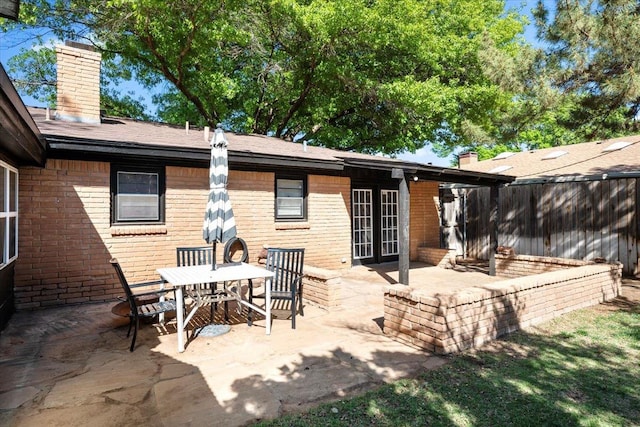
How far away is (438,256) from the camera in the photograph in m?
11.2

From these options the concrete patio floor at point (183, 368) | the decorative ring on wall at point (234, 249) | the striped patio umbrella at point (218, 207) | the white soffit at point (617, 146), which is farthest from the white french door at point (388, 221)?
the white soffit at point (617, 146)

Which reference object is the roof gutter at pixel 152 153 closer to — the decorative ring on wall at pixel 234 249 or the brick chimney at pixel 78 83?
the brick chimney at pixel 78 83

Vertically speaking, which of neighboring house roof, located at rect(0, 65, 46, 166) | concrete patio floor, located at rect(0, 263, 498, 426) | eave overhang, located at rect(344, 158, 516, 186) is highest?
eave overhang, located at rect(344, 158, 516, 186)

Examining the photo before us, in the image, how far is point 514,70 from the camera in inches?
353

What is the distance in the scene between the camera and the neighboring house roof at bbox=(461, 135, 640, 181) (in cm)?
1103

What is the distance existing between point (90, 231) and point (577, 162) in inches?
606

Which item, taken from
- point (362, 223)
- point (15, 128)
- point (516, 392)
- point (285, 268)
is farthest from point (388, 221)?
point (15, 128)

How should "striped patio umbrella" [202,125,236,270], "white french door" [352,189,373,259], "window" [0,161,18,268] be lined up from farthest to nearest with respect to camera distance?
"white french door" [352,189,373,259] < "striped patio umbrella" [202,125,236,270] < "window" [0,161,18,268]

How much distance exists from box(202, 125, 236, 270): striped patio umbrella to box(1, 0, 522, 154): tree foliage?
703cm

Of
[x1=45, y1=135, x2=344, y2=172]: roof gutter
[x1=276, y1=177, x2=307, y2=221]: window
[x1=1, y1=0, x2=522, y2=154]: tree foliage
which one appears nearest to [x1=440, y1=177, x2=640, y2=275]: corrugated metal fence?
[x1=1, y1=0, x2=522, y2=154]: tree foliage

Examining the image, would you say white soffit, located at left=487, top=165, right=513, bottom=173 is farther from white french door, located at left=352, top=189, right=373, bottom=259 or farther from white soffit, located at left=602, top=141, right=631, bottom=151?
white french door, located at left=352, top=189, right=373, bottom=259

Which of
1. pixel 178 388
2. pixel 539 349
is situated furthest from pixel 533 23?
pixel 178 388

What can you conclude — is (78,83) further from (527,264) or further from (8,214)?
(527,264)

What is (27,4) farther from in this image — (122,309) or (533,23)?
(533,23)
